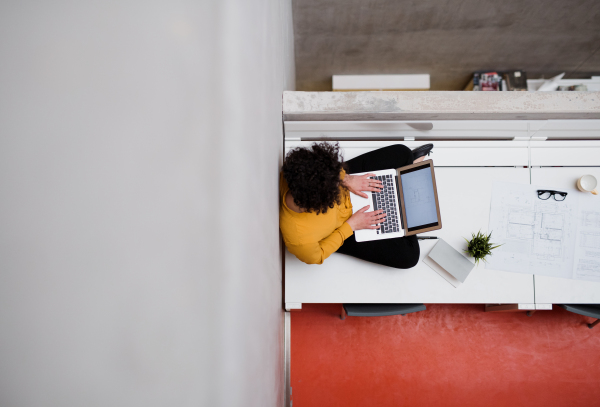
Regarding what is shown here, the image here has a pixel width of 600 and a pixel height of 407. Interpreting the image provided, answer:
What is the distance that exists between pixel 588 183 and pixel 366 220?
1.30 metres

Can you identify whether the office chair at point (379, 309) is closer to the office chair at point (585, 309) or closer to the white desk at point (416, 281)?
the white desk at point (416, 281)

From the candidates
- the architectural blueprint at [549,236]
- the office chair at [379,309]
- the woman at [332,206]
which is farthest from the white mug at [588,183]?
the office chair at [379,309]

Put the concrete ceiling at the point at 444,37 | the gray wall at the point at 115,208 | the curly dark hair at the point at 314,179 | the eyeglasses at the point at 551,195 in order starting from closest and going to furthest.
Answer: the gray wall at the point at 115,208 → the curly dark hair at the point at 314,179 → the eyeglasses at the point at 551,195 → the concrete ceiling at the point at 444,37

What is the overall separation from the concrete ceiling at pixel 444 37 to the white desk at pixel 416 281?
1.98 meters

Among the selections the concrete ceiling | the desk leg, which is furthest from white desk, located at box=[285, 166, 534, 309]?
the concrete ceiling

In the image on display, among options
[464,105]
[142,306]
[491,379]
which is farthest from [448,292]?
[142,306]

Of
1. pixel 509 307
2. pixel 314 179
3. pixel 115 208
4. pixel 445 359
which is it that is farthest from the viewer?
pixel 445 359

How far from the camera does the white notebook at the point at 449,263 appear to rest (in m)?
1.71

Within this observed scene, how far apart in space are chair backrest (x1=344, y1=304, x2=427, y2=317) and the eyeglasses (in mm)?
956

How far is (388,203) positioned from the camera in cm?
171

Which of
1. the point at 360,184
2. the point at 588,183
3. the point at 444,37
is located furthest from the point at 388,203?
the point at 444,37

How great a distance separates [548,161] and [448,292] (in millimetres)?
998

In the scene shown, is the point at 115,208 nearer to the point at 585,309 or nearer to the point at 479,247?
the point at 479,247

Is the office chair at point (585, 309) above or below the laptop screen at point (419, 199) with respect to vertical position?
below
